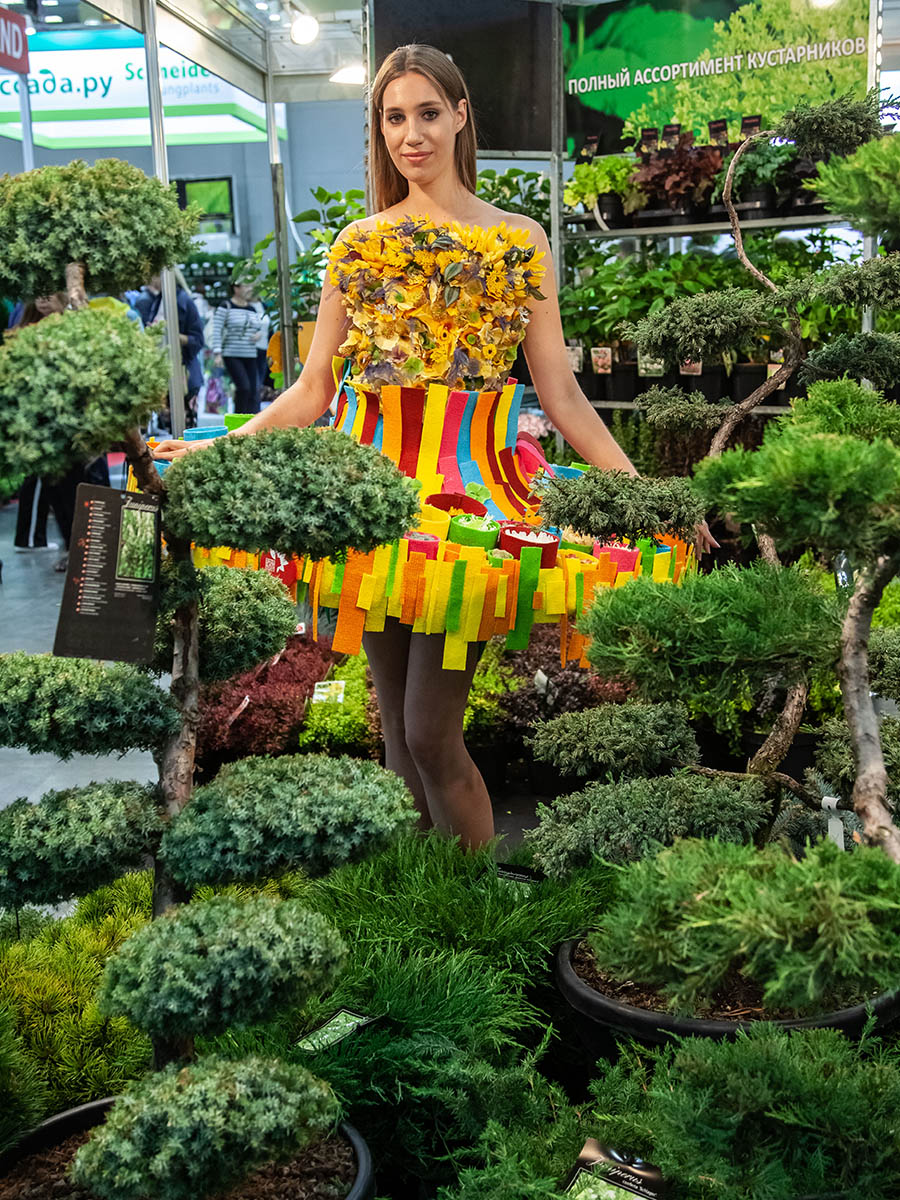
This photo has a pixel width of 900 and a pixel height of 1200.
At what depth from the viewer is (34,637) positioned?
5312 mm

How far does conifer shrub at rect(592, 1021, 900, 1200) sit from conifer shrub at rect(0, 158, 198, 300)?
1129 millimetres

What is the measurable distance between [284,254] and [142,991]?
3.96 metres

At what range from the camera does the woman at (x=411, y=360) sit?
222 centimetres

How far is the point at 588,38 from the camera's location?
495 cm

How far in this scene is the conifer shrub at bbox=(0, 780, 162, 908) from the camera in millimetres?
1322

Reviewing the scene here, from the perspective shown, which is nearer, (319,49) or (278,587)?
(278,587)

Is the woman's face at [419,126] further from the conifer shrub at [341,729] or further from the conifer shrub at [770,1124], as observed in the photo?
the conifer shrub at [770,1124]

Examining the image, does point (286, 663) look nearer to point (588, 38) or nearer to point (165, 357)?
point (165, 357)

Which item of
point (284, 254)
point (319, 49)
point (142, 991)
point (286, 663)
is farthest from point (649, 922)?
point (319, 49)

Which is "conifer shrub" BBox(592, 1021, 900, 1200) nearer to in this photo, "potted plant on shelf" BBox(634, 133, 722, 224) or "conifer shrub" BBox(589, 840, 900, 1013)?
"conifer shrub" BBox(589, 840, 900, 1013)

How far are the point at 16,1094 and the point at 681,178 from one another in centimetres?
400

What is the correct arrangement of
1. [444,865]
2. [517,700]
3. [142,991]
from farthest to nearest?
1. [517,700]
2. [444,865]
3. [142,991]

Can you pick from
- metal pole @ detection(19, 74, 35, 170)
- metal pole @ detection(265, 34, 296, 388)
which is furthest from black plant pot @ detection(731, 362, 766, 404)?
metal pole @ detection(19, 74, 35, 170)

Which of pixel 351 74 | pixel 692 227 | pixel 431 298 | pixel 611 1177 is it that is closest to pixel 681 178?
pixel 692 227
